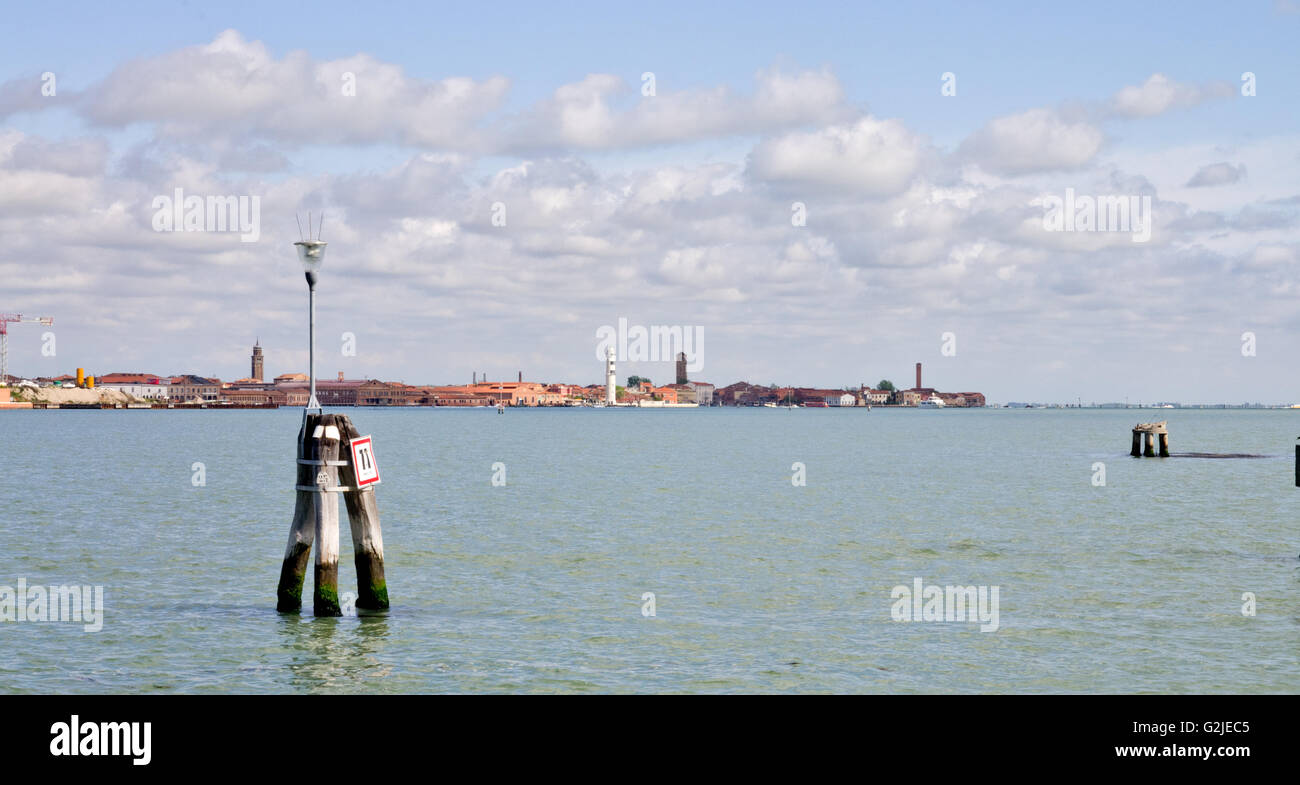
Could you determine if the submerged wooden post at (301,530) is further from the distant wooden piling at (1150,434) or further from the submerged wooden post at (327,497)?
the distant wooden piling at (1150,434)

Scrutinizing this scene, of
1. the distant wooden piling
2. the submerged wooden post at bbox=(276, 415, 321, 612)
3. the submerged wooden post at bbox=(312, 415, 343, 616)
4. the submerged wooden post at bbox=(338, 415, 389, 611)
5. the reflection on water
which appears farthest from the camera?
the distant wooden piling

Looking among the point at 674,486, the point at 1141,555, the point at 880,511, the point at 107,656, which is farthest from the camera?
the point at 674,486

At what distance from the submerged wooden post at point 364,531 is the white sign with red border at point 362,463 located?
62 millimetres

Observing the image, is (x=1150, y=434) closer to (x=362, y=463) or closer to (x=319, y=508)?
(x=362, y=463)

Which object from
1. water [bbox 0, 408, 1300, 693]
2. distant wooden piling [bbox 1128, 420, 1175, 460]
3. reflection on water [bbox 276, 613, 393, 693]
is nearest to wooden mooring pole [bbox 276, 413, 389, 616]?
reflection on water [bbox 276, 613, 393, 693]

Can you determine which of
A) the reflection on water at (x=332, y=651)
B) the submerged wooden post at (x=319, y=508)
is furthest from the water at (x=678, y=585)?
the submerged wooden post at (x=319, y=508)

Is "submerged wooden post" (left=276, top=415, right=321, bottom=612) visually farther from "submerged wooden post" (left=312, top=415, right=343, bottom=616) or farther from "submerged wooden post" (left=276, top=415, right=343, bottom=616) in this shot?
"submerged wooden post" (left=312, top=415, right=343, bottom=616)

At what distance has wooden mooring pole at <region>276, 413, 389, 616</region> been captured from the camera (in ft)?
63.0

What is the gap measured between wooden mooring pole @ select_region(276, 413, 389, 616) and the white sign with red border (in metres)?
Result: 0.08

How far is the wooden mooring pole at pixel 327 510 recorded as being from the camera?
19.2 metres
